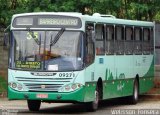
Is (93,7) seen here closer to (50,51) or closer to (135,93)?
(135,93)

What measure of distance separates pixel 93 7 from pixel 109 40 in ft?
27.1

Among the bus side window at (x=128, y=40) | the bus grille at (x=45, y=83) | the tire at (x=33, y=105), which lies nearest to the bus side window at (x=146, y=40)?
the bus side window at (x=128, y=40)

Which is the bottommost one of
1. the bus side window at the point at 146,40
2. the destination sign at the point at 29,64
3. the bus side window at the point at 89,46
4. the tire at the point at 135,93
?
the tire at the point at 135,93

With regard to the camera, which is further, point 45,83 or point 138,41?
point 138,41

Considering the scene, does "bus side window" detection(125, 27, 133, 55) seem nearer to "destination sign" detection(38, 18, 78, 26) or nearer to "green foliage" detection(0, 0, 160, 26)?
"destination sign" detection(38, 18, 78, 26)

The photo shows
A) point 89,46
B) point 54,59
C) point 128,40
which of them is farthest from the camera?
point 128,40

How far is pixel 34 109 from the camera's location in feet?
72.3

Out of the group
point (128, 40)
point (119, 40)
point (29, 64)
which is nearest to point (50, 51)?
point (29, 64)

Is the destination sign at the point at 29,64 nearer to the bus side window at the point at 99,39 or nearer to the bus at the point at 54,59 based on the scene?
the bus at the point at 54,59

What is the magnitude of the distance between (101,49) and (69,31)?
2.21 metres

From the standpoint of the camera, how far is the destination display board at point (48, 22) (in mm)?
20516

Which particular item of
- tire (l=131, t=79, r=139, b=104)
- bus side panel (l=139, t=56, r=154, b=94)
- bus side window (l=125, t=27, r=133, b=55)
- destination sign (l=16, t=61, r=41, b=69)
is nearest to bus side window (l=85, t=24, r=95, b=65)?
destination sign (l=16, t=61, r=41, b=69)

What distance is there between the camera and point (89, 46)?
2103 cm

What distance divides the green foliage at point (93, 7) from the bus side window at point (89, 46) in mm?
9503
